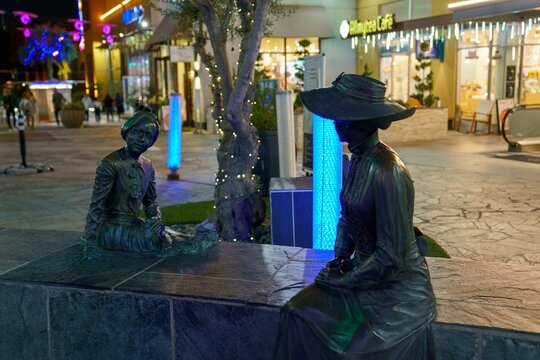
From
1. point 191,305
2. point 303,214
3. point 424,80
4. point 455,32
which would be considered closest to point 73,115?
point 424,80

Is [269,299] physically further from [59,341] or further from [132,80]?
[132,80]

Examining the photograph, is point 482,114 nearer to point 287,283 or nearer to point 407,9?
point 407,9

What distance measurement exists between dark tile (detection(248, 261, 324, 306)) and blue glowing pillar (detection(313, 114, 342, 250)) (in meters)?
1.58

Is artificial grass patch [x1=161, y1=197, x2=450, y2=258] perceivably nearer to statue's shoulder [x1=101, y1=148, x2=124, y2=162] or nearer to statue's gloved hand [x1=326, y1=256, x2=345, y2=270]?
statue's shoulder [x1=101, y1=148, x2=124, y2=162]

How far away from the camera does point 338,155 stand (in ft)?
17.9

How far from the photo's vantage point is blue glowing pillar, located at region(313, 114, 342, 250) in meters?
5.36

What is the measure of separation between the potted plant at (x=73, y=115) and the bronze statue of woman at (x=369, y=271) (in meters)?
24.0

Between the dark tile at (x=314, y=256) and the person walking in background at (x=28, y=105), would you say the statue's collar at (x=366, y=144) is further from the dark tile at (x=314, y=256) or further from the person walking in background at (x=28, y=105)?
the person walking in background at (x=28, y=105)

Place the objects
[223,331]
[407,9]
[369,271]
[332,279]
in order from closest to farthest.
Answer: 1. [369,271]
2. [332,279]
3. [223,331]
4. [407,9]

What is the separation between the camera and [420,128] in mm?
16672

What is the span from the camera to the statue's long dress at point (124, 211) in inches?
152

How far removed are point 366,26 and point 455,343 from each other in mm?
19598

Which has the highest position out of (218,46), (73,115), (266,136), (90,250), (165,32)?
(165,32)

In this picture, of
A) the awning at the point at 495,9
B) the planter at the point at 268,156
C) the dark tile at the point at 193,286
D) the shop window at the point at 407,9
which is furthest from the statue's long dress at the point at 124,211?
the shop window at the point at 407,9
